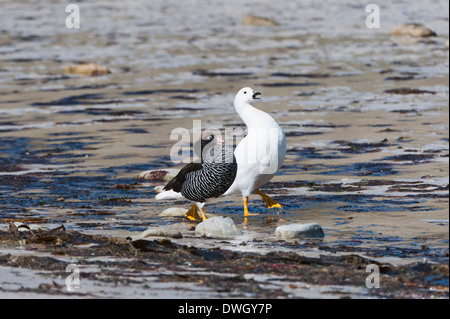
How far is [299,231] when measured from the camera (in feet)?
30.7

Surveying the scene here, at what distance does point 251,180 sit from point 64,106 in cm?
1215

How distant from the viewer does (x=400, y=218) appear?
33.9 ft

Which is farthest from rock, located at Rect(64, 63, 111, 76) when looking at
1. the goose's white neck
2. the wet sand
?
the goose's white neck

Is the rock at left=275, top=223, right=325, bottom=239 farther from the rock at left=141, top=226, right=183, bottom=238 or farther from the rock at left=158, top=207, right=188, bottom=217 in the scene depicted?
the rock at left=158, top=207, right=188, bottom=217

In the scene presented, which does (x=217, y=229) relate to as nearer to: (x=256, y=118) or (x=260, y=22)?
(x=256, y=118)

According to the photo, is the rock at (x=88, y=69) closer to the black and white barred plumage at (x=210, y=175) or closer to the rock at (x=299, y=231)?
the black and white barred plumage at (x=210, y=175)

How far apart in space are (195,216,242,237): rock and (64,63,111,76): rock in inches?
747

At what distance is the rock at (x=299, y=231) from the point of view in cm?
936

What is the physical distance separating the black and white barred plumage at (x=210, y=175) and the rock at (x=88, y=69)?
1788cm

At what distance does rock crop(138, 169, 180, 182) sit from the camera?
13.3 metres

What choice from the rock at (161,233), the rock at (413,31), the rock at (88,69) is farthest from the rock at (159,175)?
the rock at (413,31)

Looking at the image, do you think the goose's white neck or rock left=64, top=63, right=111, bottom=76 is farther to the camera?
rock left=64, top=63, right=111, bottom=76

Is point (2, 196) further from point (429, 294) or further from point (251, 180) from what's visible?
point (429, 294)

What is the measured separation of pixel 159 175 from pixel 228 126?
524 centimetres
